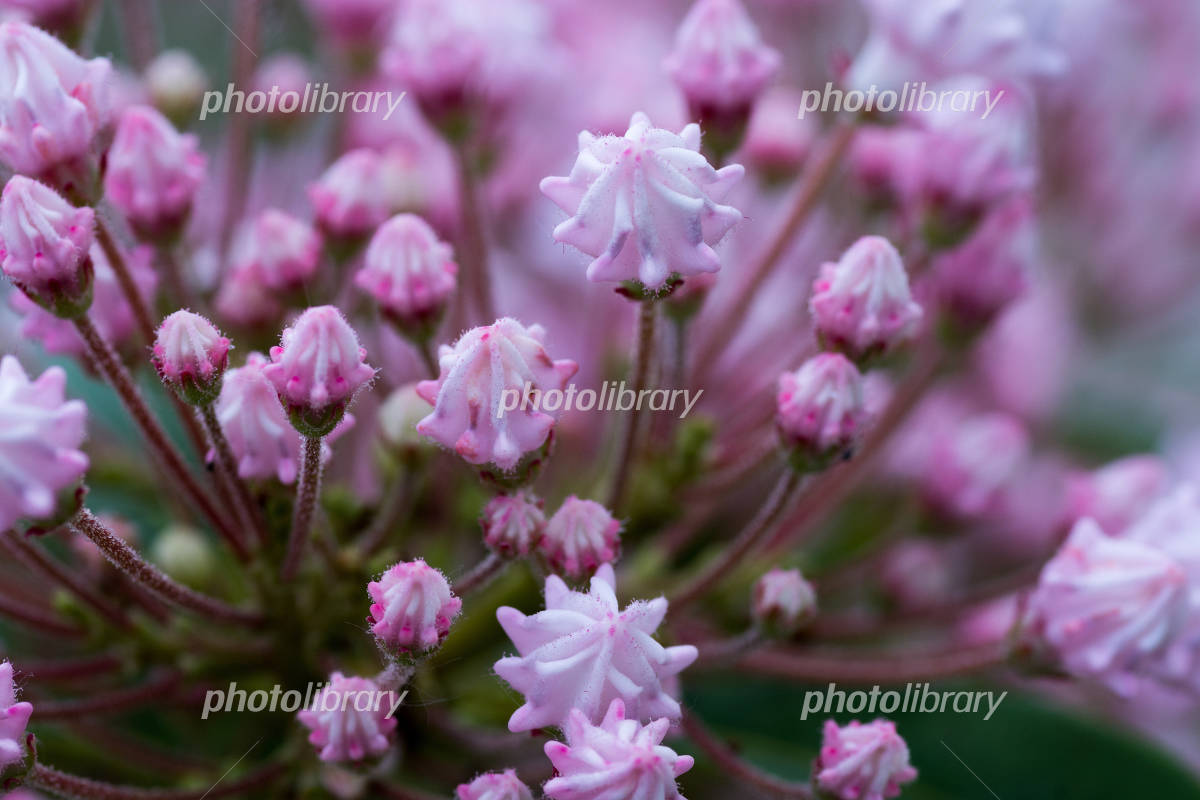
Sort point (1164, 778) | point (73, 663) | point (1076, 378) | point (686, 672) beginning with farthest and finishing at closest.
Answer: point (1076, 378) < point (1164, 778) < point (686, 672) < point (73, 663)

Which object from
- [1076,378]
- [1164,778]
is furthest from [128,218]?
[1076,378]

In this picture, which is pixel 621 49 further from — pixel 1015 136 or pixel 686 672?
pixel 686 672

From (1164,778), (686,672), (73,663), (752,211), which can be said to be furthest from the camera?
(752,211)

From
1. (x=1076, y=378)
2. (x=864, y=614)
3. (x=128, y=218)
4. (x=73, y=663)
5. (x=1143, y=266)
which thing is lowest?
(x=73, y=663)

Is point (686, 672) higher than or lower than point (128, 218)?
lower
